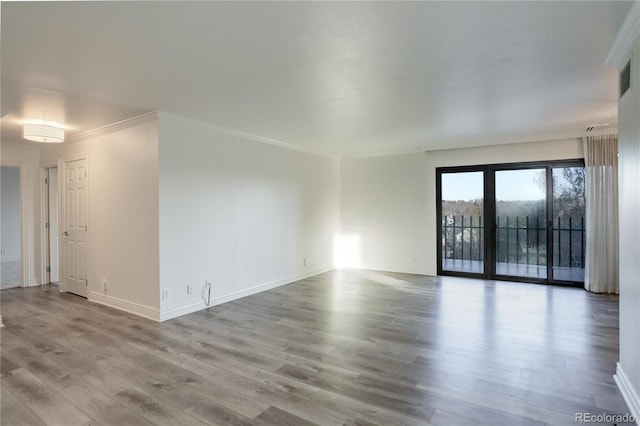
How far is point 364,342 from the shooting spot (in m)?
3.35

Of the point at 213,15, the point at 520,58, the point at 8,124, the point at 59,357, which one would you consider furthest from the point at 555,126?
the point at 8,124

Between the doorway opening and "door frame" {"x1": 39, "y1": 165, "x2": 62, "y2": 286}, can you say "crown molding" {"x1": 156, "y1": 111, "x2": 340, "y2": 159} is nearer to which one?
"door frame" {"x1": 39, "y1": 165, "x2": 62, "y2": 286}

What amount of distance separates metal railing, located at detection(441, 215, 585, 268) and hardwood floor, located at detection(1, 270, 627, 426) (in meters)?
1.07

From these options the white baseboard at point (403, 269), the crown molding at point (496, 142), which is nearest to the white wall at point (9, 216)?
the white baseboard at point (403, 269)

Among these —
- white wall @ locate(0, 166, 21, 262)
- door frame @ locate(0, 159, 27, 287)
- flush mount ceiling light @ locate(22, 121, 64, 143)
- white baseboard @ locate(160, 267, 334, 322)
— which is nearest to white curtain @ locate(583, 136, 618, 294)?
white baseboard @ locate(160, 267, 334, 322)

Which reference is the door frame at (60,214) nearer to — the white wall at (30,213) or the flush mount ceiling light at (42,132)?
the white wall at (30,213)

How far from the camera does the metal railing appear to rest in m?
5.67

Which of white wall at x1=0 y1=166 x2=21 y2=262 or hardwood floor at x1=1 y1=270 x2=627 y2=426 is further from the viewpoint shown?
white wall at x1=0 y1=166 x2=21 y2=262

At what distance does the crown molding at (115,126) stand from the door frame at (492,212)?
17.1ft

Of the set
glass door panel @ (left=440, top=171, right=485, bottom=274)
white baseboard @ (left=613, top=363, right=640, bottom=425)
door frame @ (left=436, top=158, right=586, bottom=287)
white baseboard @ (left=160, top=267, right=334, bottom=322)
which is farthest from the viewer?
glass door panel @ (left=440, top=171, right=485, bottom=274)

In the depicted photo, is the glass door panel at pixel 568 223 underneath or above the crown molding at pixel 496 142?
underneath

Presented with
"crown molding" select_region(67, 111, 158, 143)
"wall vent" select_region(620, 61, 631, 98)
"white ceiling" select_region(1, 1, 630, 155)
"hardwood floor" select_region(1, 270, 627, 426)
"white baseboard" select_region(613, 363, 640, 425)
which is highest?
"white ceiling" select_region(1, 1, 630, 155)

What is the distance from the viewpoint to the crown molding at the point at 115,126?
4072mm

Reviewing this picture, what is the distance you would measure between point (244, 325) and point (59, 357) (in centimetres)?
173
